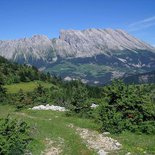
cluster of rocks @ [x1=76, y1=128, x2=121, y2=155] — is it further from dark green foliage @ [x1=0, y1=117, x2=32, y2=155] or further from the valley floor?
dark green foliage @ [x1=0, y1=117, x2=32, y2=155]

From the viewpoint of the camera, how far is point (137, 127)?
38812mm

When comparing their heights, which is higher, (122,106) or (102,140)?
(122,106)

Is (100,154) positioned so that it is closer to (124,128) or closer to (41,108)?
(124,128)

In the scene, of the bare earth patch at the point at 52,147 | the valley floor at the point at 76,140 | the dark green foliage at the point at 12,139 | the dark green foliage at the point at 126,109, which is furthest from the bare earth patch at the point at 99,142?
the dark green foliage at the point at 12,139

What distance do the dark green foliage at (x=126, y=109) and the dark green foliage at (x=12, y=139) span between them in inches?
407

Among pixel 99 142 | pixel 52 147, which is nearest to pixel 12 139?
pixel 52 147

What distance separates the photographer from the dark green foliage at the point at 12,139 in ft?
94.2

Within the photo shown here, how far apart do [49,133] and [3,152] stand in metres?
11.5

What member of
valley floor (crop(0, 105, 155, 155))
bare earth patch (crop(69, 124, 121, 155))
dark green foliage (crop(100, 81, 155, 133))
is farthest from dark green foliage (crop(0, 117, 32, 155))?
dark green foliage (crop(100, 81, 155, 133))

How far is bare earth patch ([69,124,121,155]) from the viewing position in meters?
31.5

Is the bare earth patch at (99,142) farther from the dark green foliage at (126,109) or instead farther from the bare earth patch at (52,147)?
the bare earth patch at (52,147)

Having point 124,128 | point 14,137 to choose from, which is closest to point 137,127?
point 124,128

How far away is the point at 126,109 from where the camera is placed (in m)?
40.9

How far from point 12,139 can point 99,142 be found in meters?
8.72
